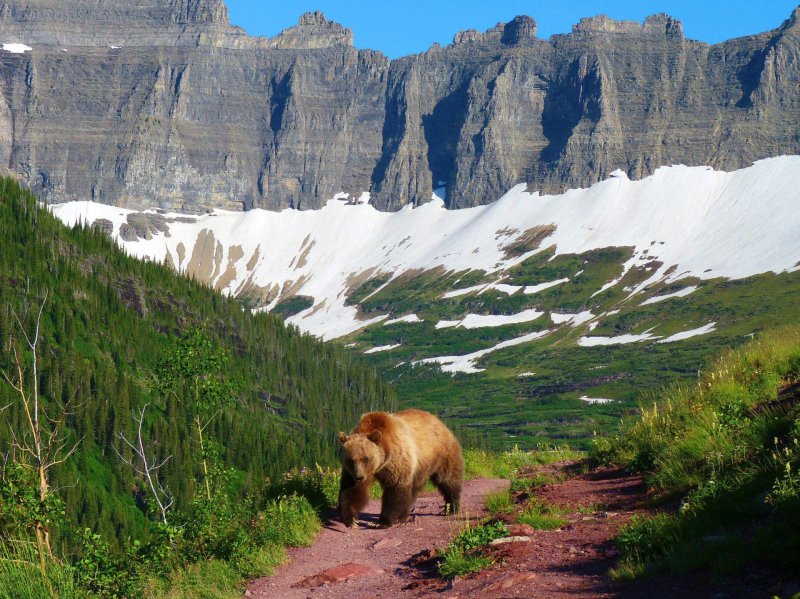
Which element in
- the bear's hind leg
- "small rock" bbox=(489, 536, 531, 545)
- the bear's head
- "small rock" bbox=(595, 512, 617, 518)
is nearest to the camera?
"small rock" bbox=(489, 536, 531, 545)

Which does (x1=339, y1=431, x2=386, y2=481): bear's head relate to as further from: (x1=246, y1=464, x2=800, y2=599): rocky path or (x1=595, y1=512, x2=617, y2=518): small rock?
(x1=595, y1=512, x2=617, y2=518): small rock

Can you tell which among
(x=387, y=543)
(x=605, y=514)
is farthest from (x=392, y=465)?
(x=605, y=514)

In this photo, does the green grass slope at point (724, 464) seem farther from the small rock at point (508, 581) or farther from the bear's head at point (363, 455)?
the bear's head at point (363, 455)

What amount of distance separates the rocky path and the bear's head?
1344 mm

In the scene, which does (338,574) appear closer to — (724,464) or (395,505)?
(395,505)

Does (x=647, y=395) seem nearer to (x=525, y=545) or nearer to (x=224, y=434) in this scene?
(x=525, y=545)

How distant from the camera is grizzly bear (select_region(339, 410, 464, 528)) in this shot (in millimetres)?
19547

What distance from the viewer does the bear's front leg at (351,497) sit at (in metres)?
20.3

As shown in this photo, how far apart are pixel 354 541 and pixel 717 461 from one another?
721 centimetres

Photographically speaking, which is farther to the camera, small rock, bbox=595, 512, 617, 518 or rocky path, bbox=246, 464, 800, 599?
small rock, bbox=595, 512, 617, 518

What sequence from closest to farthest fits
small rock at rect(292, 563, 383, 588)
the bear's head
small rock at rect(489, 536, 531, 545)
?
small rock at rect(489, 536, 531, 545) → small rock at rect(292, 563, 383, 588) → the bear's head

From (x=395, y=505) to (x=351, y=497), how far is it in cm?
95

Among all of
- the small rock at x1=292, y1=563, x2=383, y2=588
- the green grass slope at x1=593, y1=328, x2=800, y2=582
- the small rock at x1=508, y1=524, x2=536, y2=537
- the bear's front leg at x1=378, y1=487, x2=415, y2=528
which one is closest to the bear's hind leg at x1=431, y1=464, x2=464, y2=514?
the bear's front leg at x1=378, y1=487, x2=415, y2=528

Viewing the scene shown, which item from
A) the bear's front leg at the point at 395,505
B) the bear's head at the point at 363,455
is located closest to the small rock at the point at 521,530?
the bear's head at the point at 363,455
